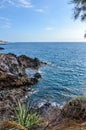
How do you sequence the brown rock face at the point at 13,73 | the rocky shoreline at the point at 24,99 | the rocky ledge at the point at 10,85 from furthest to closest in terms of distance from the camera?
the brown rock face at the point at 13,73
the rocky ledge at the point at 10,85
the rocky shoreline at the point at 24,99

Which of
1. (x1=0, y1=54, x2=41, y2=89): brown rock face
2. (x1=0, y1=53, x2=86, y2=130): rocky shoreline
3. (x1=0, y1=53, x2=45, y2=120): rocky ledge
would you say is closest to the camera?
(x1=0, y1=53, x2=86, y2=130): rocky shoreline

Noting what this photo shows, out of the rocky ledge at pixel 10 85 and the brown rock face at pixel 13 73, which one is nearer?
the rocky ledge at pixel 10 85

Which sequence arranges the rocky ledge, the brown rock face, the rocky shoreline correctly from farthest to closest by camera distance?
the brown rock face
the rocky ledge
the rocky shoreline

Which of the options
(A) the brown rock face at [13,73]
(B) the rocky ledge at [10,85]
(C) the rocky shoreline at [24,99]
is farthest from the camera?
(A) the brown rock face at [13,73]

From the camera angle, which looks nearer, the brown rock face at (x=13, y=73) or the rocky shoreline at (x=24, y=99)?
the rocky shoreline at (x=24, y=99)

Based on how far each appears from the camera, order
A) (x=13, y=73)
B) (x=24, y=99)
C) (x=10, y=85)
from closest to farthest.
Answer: (x=24, y=99) < (x=10, y=85) < (x=13, y=73)

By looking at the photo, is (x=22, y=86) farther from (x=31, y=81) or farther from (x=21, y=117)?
(x=21, y=117)

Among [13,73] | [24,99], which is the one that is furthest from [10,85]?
[13,73]

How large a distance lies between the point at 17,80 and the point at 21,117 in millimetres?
22888

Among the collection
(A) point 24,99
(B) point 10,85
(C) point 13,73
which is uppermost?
(C) point 13,73

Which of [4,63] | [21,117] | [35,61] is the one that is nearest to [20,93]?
[4,63]

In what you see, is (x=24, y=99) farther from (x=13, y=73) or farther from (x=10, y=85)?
(x=13, y=73)

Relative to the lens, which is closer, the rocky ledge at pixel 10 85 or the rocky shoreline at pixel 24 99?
the rocky shoreline at pixel 24 99

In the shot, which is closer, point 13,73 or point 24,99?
point 24,99
